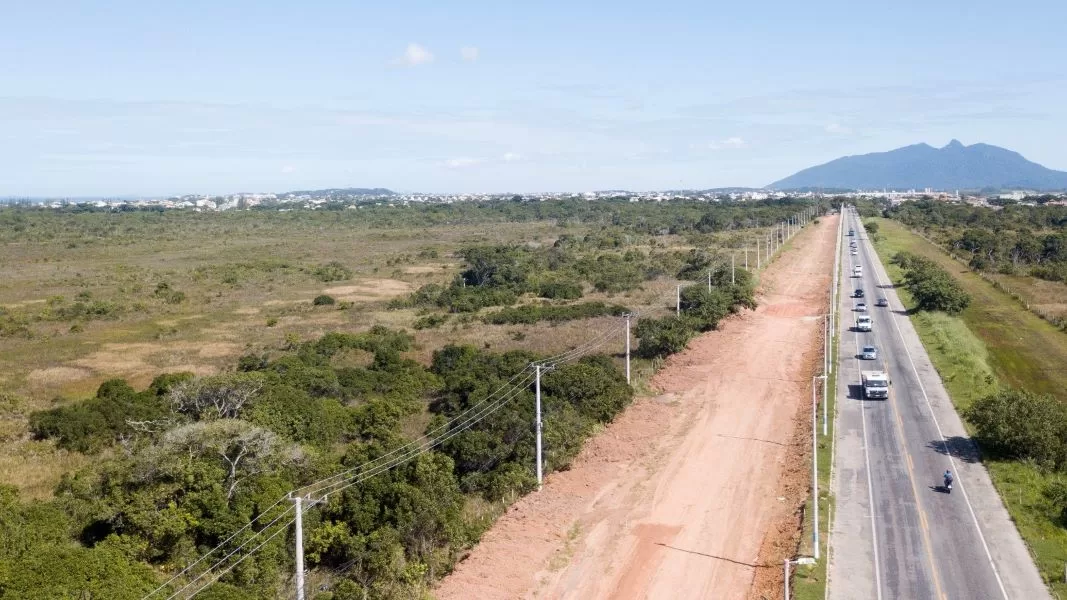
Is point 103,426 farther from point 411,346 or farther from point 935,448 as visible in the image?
point 935,448

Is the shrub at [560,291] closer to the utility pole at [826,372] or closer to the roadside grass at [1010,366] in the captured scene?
the utility pole at [826,372]

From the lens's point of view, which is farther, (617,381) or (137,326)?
(137,326)

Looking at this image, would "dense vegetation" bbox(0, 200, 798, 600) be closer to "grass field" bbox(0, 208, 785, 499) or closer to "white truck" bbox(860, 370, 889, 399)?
"grass field" bbox(0, 208, 785, 499)

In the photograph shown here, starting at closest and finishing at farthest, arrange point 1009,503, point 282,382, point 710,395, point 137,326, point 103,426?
point 1009,503
point 103,426
point 282,382
point 710,395
point 137,326

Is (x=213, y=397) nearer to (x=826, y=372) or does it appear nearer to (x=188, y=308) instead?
(x=826, y=372)

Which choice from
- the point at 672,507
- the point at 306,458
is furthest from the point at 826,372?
the point at 306,458

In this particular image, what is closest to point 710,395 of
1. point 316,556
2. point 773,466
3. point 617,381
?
point 617,381

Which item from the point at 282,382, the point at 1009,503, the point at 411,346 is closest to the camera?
the point at 1009,503
